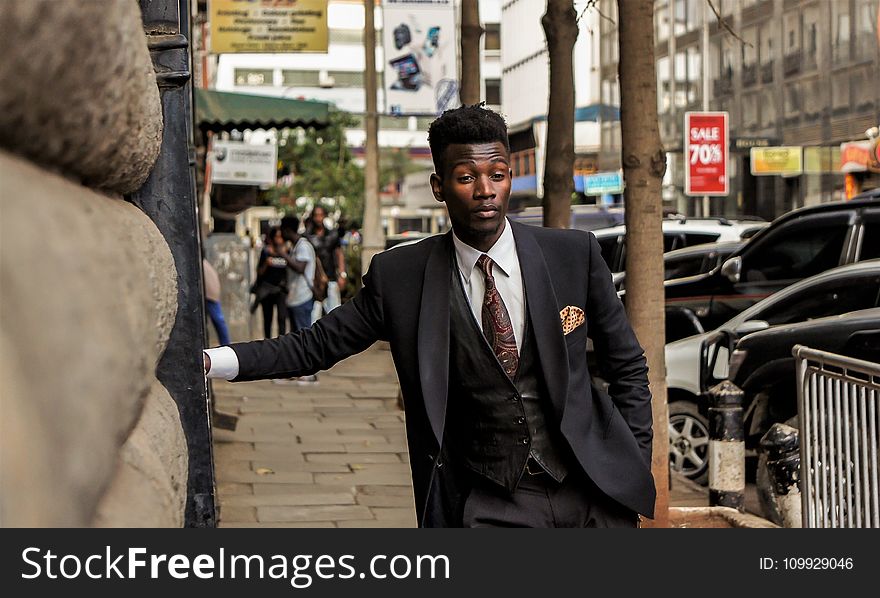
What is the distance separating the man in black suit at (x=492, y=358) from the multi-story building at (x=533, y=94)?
54.6 m

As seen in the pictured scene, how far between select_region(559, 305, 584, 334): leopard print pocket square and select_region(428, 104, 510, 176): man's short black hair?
1.35ft

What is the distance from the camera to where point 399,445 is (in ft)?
35.7

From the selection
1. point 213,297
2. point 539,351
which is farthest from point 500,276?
point 213,297

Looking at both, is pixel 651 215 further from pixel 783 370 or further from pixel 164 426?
pixel 164 426

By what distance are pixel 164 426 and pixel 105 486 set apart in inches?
13.2

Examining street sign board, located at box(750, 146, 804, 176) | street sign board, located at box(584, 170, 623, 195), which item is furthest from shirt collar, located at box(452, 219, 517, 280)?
street sign board, located at box(584, 170, 623, 195)

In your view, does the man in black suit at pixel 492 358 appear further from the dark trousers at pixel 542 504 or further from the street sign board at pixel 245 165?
the street sign board at pixel 245 165

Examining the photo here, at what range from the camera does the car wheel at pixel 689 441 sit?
31.4ft

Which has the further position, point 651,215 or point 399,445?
point 399,445

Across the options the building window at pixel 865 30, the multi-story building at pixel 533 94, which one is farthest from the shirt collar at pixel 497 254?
the multi-story building at pixel 533 94

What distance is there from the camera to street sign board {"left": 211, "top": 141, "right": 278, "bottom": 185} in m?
23.0

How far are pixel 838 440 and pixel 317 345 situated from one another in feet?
8.64

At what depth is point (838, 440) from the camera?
17.2ft

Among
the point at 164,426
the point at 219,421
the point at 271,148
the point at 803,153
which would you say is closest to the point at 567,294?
the point at 164,426
